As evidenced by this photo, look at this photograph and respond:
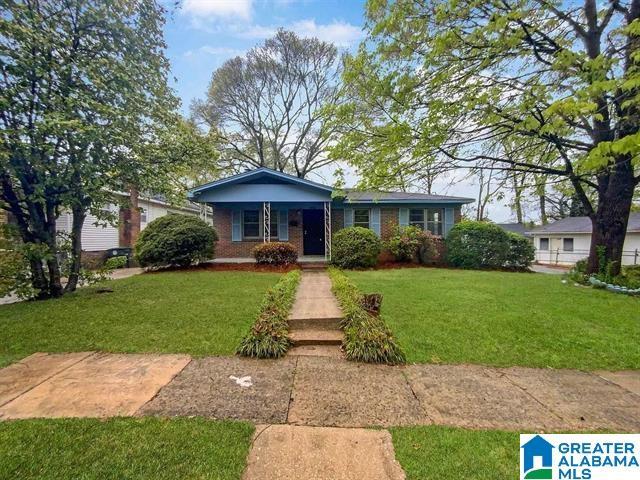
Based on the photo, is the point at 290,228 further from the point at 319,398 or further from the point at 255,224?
the point at 319,398

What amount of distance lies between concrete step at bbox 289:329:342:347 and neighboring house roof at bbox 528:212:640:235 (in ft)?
80.9

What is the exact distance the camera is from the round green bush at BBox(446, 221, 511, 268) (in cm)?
1330

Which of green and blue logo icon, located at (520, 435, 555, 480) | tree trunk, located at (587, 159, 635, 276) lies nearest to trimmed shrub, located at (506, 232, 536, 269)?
tree trunk, located at (587, 159, 635, 276)

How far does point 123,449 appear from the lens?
2223mm

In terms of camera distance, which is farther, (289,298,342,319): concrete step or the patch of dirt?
(289,298,342,319): concrete step

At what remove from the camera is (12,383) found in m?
3.27

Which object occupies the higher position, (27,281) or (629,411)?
(27,281)

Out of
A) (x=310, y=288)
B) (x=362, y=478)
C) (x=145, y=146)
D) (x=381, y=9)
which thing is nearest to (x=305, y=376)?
(x=362, y=478)

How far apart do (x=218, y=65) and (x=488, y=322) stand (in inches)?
963

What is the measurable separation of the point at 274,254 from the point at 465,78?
27.9 ft

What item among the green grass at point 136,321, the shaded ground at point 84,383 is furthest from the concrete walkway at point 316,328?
the shaded ground at point 84,383

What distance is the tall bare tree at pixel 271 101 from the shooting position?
2212 cm

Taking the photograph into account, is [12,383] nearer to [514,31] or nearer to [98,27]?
[98,27]

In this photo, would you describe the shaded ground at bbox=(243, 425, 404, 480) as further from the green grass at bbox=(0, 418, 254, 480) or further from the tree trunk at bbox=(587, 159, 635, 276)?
the tree trunk at bbox=(587, 159, 635, 276)
